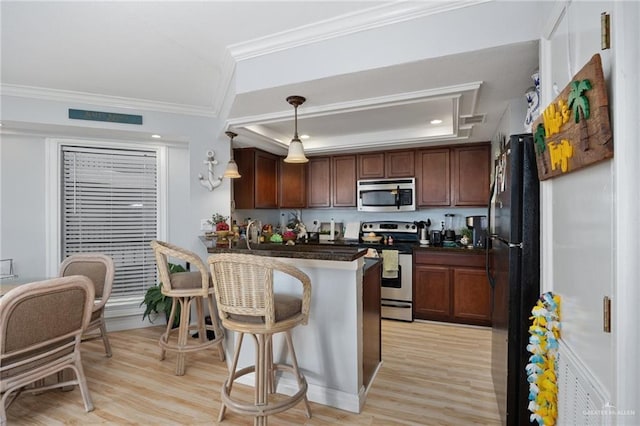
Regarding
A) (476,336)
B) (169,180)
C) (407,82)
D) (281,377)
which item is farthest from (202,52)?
(476,336)

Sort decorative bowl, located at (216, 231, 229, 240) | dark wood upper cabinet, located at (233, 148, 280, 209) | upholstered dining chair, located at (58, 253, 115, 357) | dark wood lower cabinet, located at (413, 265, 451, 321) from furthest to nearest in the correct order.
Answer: dark wood upper cabinet, located at (233, 148, 280, 209), dark wood lower cabinet, located at (413, 265, 451, 321), decorative bowl, located at (216, 231, 229, 240), upholstered dining chair, located at (58, 253, 115, 357)

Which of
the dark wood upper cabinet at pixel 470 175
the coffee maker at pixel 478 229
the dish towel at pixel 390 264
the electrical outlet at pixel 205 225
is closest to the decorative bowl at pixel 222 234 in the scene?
the electrical outlet at pixel 205 225

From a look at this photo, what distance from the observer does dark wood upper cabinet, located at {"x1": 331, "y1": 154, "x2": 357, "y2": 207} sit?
15.1 feet

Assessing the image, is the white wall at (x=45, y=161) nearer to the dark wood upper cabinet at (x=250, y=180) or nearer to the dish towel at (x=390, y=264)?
the dark wood upper cabinet at (x=250, y=180)

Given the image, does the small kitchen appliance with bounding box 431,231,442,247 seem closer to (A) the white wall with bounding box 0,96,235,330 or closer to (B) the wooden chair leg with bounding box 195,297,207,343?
(A) the white wall with bounding box 0,96,235,330

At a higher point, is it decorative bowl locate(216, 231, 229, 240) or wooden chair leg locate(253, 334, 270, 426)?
decorative bowl locate(216, 231, 229, 240)

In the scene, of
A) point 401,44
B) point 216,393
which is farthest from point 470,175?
point 216,393

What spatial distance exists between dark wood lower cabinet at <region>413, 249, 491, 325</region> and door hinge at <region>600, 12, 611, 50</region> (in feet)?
9.87

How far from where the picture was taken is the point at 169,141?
3.80 metres

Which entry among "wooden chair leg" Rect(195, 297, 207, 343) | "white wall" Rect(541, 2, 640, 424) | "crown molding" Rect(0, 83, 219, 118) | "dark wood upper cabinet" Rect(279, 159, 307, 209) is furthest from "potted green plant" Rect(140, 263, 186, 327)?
"white wall" Rect(541, 2, 640, 424)

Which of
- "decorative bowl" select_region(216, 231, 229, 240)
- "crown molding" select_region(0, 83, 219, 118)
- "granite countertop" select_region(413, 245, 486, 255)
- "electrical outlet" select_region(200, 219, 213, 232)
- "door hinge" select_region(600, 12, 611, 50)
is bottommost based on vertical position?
"granite countertop" select_region(413, 245, 486, 255)

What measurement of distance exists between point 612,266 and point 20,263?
183 inches

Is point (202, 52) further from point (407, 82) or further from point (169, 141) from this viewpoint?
point (169, 141)

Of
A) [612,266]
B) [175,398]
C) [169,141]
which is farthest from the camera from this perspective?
[169,141]
